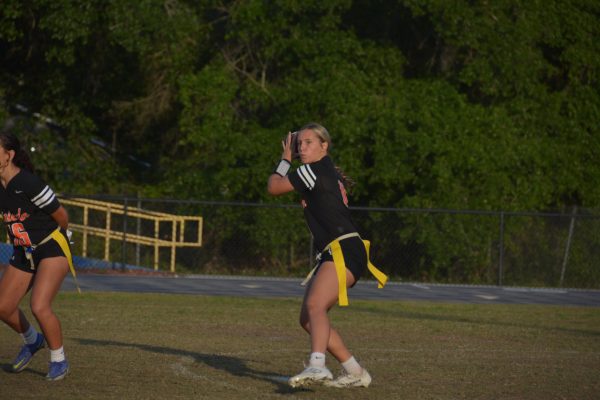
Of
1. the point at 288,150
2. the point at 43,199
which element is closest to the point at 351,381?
the point at 288,150

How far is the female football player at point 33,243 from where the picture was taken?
9.20 metres

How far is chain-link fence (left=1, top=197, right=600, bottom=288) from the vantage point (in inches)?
1020

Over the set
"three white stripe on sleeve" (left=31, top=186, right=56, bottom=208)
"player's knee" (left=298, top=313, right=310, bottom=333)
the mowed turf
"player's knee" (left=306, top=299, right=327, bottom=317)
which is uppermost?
"three white stripe on sleeve" (left=31, top=186, right=56, bottom=208)

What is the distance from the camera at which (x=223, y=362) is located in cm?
1097

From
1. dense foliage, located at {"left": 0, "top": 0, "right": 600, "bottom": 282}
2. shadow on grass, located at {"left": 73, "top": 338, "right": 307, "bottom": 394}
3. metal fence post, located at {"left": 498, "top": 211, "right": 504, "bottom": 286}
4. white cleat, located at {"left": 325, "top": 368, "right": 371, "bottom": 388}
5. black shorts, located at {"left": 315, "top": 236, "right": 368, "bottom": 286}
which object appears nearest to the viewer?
black shorts, located at {"left": 315, "top": 236, "right": 368, "bottom": 286}

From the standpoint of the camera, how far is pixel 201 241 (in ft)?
87.5

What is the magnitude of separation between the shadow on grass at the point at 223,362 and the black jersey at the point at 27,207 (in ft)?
7.24

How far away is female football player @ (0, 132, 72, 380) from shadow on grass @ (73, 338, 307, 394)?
5.53 feet

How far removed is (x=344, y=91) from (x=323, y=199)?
59.4ft

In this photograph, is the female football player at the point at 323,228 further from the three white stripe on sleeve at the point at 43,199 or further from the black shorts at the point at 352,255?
the three white stripe on sleeve at the point at 43,199

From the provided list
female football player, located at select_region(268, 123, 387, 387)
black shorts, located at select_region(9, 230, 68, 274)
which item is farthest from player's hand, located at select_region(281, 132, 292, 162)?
black shorts, located at select_region(9, 230, 68, 274)

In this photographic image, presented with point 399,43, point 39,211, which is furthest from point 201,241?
point 39,211

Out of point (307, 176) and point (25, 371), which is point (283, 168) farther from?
point (25, 371)

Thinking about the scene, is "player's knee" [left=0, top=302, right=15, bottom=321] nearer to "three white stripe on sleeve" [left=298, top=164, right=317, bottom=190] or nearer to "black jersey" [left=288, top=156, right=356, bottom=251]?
"black jersey" [left=288, top=156, right=356, bottom=251]
